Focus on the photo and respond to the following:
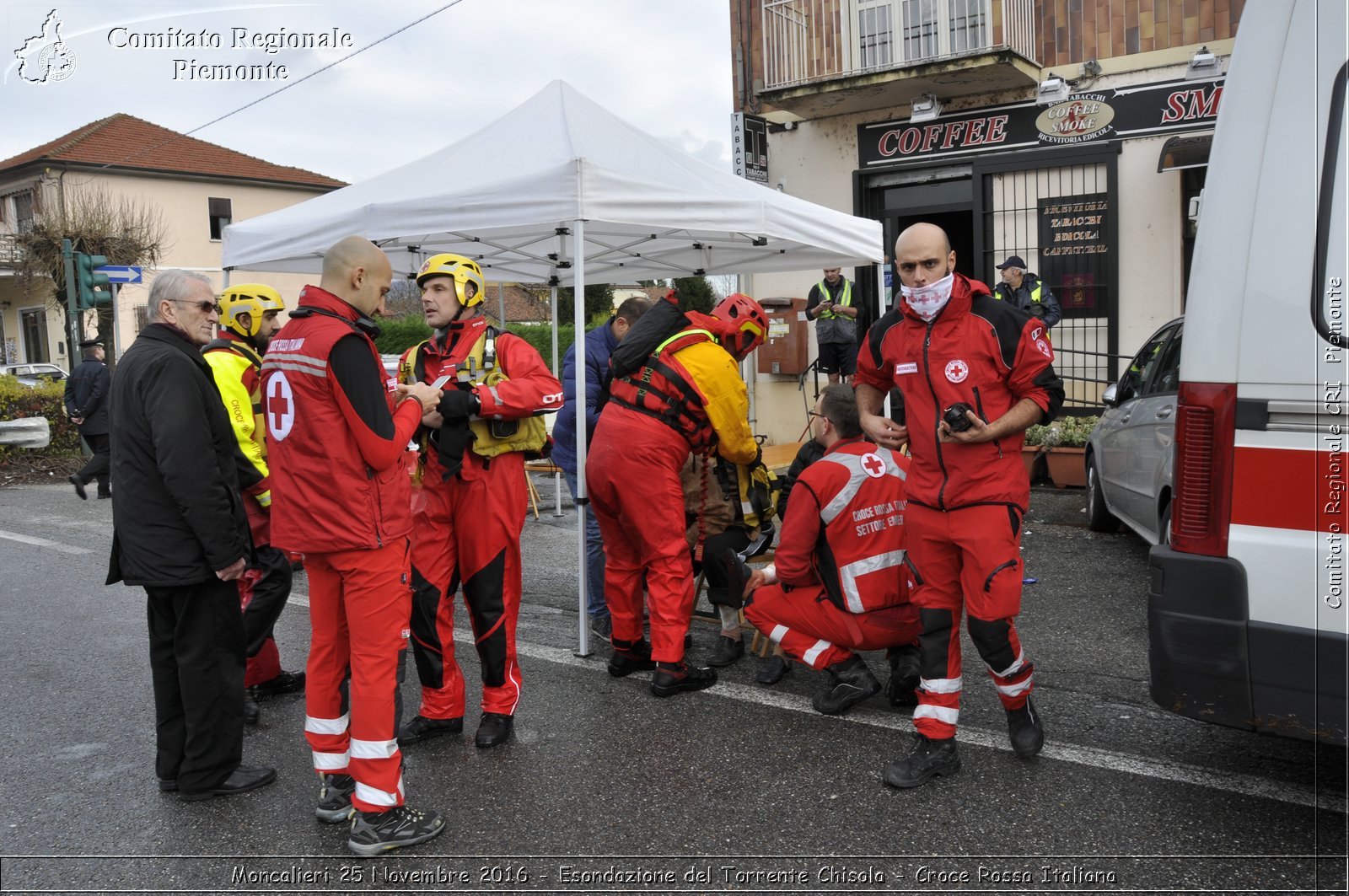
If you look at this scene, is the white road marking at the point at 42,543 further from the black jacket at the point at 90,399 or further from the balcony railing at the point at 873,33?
the balcony railing at the point at 873,33

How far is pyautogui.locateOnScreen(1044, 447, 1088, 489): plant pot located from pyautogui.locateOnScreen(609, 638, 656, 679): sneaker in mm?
6157

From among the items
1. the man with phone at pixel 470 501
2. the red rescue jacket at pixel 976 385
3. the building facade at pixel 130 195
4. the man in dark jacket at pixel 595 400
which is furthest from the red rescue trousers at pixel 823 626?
the building facade at pixel 130 195

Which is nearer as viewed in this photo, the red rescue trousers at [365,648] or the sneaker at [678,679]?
the red rescue trousers at [365,648]

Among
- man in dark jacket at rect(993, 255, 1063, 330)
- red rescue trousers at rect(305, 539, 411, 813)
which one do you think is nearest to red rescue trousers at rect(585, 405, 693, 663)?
red rescue trousers at rect(305, 539, 411, 813)

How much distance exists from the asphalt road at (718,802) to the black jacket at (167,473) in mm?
904

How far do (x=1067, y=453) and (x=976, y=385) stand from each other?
668cm

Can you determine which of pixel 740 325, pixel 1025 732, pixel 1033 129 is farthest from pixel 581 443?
pixel 1033 129

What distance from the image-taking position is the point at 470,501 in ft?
13.8

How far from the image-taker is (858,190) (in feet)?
43.2

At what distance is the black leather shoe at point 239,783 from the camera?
12.5 feet

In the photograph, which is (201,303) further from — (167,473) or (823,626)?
(823,626)

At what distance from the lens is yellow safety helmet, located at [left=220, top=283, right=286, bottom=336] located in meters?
4.96

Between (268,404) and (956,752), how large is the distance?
269 cm

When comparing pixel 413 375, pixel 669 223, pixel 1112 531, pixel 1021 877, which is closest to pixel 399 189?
pixel 669 223
